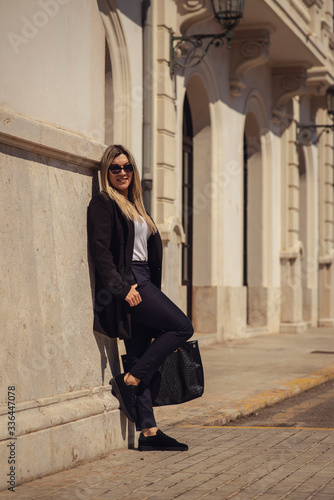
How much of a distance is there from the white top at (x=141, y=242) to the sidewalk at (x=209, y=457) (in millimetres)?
1230

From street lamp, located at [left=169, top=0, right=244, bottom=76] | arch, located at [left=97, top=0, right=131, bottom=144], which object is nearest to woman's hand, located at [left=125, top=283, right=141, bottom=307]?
arch, located at [left=97, top=0, right=131, bottom=144]

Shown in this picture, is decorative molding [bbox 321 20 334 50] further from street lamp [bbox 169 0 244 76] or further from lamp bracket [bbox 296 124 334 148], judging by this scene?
street lamp [bbox 169 0 244 76]

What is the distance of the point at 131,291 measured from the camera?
18.4ft

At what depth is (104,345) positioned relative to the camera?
5859 millimetres

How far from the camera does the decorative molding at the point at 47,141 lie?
4.93 m

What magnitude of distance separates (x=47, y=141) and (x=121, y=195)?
74 centimetres

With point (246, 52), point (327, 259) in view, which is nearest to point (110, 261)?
point (246, 52)

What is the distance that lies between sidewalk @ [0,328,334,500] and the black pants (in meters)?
0.36

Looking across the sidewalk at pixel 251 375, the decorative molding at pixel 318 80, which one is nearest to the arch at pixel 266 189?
the sidewalk at pixel 251 375

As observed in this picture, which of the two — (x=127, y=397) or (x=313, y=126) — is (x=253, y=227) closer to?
(x=313, y=126)

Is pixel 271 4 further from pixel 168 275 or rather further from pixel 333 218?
pixel 333 218

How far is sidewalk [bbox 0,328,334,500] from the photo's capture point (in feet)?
15.6

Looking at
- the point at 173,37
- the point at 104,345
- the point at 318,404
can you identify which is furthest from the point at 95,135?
the point at 173,37

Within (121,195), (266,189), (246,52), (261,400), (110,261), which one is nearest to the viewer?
(110,261)
